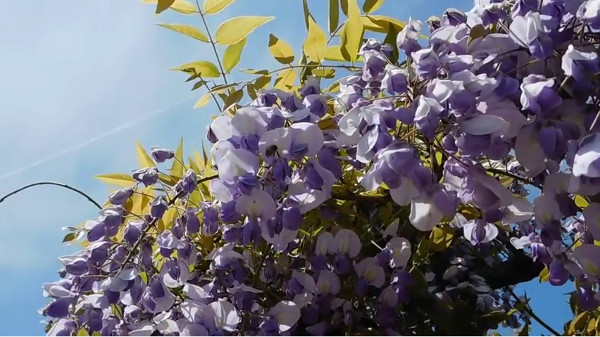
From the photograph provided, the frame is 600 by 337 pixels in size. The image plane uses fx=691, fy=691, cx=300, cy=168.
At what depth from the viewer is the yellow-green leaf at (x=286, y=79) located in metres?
0.89

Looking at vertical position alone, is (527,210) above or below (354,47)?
below

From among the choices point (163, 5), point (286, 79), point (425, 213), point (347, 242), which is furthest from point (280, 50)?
point (425, 213)

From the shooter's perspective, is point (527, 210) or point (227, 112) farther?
point (227, 112)

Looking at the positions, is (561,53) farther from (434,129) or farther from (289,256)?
(289,256)

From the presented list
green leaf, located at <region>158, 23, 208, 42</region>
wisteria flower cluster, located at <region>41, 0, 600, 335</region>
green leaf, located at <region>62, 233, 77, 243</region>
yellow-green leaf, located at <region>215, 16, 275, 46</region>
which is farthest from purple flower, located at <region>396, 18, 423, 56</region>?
green leaf, located at <region>62, 233, 77, 243</region>

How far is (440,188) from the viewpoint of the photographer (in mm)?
557

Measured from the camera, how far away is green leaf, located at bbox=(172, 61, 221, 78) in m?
0.91

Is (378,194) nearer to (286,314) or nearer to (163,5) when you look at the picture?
(286,314)

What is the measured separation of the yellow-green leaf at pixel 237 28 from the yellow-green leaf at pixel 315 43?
0.06 m

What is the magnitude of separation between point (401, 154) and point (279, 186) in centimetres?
13

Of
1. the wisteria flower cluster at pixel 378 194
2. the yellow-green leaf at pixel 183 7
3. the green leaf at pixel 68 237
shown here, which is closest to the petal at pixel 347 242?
the wisteria flower cluster at pixel 378 194

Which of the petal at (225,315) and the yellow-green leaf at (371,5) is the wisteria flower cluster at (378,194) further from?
the yellow-green leaf at (371,5)

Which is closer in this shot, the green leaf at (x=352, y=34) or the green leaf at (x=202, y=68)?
the green leaf at (x=352, y=34)

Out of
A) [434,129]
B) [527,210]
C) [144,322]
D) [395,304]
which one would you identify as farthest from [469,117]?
[144,322]
